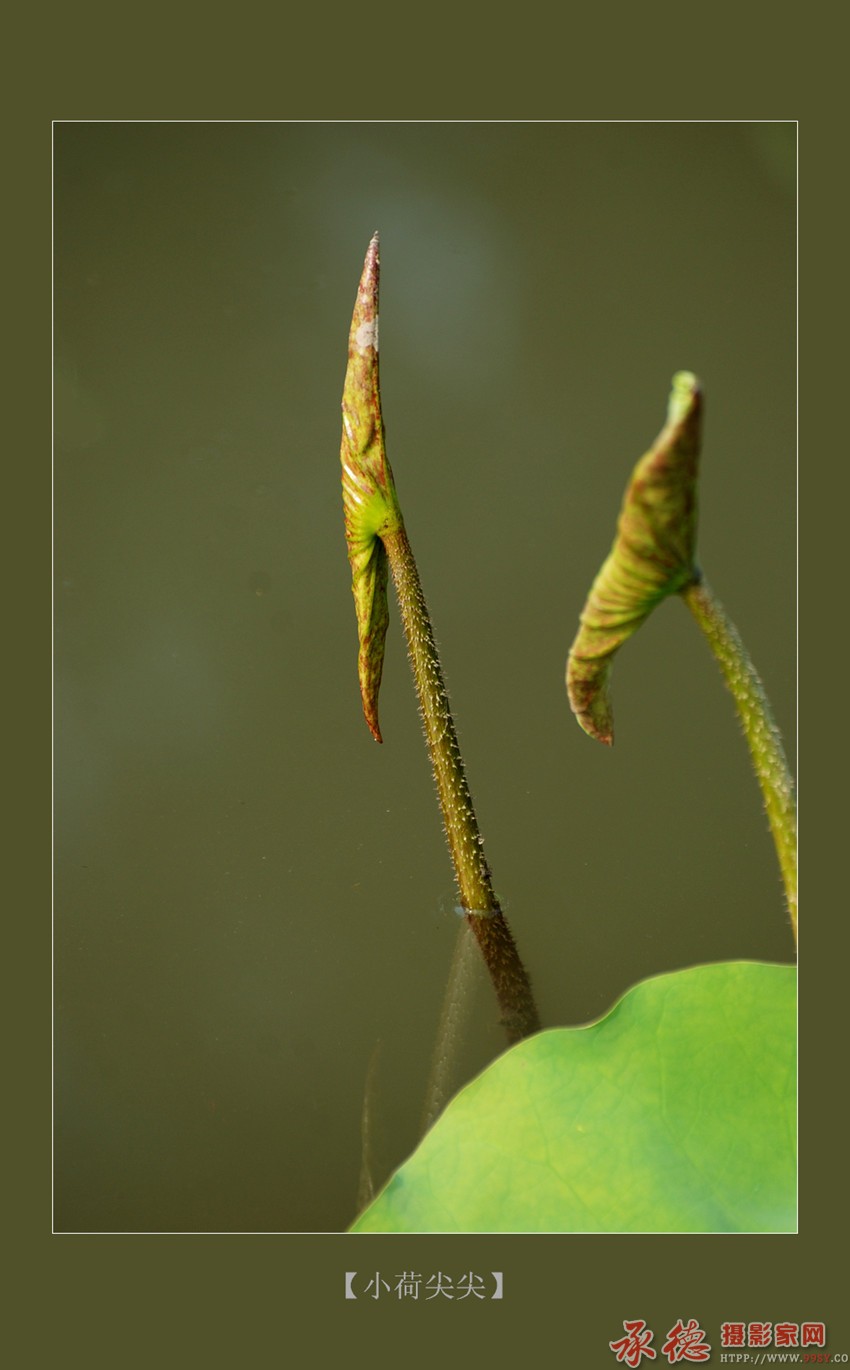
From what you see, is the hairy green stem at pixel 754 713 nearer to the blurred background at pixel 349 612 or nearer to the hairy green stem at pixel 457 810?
the hairy green stem at pixel 457 810

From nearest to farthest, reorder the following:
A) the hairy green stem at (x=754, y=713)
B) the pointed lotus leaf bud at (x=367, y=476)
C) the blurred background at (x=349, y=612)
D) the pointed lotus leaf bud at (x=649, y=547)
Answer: the pointed lotus leaf bud at (x=649, y=547)
the hairy green stem at (x=754, y=713)
the pointed lotus leaf bud at (x=367, y=476)
the blurred background at (x=349, y=612)

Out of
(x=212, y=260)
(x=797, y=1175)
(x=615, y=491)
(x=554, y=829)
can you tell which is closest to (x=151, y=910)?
(x=554, y=829)

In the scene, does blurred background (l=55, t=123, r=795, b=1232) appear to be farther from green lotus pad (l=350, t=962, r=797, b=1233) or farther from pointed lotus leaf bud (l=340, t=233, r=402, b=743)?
pointed lotus leaf bud (l=340, t=233, r=402, b=743)

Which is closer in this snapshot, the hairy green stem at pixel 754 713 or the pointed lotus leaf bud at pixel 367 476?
the hairy green stem at pixel 754 713

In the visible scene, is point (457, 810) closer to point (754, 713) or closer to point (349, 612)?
point (754, 713)

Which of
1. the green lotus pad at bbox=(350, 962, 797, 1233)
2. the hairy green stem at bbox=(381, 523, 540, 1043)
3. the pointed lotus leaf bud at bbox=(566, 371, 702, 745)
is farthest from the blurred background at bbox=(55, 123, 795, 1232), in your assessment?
the pointed lotus leaf bud at bbox=(566, 371, 702, 745)

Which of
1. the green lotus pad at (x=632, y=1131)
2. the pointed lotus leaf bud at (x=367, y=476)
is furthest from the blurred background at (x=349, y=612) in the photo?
the pointed lotus leaf bud at (x=367, y=476)
